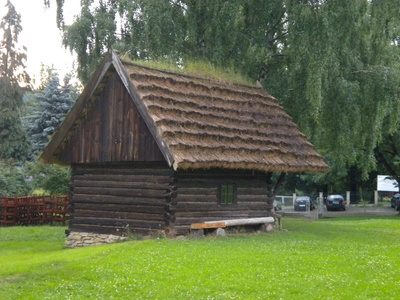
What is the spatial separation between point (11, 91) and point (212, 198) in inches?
→ 1229

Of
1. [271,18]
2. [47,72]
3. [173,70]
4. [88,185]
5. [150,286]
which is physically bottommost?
[150,286]

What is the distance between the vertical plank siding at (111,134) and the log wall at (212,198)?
1.58m

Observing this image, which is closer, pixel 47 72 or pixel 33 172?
pixel 33 172

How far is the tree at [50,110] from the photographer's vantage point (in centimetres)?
4938

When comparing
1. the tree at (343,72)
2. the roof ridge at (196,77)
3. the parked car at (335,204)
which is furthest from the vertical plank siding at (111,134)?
the parked car at (335,204)

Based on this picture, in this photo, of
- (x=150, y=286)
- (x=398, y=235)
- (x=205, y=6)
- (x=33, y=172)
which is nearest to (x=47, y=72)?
(x=33, y=172)

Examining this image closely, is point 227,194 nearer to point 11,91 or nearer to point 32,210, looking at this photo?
point 32,210

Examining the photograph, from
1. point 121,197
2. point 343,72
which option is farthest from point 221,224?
point 343,72

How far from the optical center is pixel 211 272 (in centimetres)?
1363

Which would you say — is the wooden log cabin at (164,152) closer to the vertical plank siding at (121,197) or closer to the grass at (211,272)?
the vertical plank siding at (121,197)

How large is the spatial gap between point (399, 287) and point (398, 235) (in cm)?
1378

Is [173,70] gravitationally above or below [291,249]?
above

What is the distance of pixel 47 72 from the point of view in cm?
9444

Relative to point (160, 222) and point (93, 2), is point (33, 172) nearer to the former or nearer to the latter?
point (93, 2)
